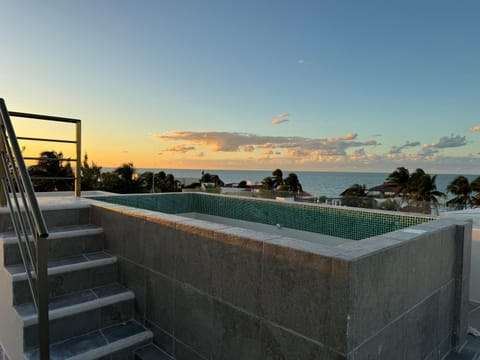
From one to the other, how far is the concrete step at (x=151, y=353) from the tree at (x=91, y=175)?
17.6m

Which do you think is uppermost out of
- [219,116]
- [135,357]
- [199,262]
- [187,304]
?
[219,116]

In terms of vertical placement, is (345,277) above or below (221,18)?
below

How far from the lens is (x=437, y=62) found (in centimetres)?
1116

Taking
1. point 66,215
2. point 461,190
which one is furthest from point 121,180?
point 461,190

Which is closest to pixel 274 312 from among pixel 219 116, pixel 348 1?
pixel 348 1

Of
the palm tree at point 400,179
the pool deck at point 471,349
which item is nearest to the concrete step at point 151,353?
the pool deck at point 471,349

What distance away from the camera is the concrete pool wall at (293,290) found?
57.9 inches

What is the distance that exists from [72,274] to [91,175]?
18238 millimetres

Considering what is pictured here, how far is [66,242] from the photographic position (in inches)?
118

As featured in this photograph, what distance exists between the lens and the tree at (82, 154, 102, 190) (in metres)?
18.4

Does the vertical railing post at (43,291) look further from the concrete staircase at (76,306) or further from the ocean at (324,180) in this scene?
the ocean at (324,180)

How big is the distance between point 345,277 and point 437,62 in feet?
42.2

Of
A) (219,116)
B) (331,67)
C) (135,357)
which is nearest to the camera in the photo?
(135,357)

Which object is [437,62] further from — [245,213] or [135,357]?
[135,357]
